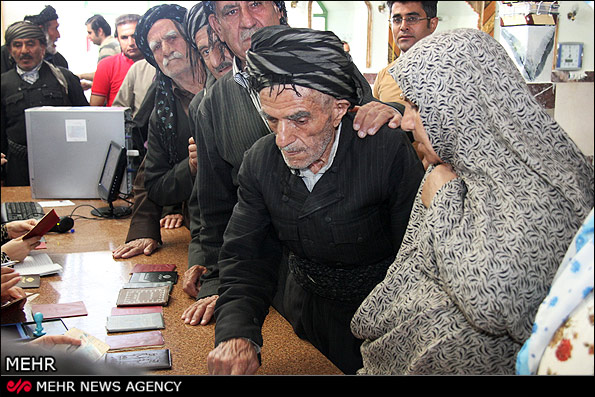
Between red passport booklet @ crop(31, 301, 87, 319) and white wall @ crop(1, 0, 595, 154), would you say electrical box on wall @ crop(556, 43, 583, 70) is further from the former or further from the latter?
red passport booklet @ crop(31, 301, 87, 319)

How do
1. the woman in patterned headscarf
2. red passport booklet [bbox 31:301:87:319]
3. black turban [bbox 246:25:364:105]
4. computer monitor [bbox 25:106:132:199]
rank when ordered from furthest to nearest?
1. computer monitor [bbox 25:106:132:199]
2. red passport booklet [bbox 31:301:87:319]
3. black turban [bbox 246:25:364:105]
4. the woman in patterned headscarf

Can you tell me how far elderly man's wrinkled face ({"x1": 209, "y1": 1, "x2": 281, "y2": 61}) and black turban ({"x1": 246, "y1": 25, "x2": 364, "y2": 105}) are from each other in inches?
8.4

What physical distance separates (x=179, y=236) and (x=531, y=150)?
1.30 metres

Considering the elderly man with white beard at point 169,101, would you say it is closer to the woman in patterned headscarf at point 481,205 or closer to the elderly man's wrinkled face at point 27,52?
the elderly man's wrinkled face at point 27,52

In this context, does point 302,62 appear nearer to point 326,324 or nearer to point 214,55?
point 214,55

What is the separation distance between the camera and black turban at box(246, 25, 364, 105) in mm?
1235

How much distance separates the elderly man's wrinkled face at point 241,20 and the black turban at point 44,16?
39 centimetres

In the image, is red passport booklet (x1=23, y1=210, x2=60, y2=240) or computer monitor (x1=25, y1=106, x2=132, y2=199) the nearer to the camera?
red passport booklet (x1=23, y1=210, x2=60, y2=240)

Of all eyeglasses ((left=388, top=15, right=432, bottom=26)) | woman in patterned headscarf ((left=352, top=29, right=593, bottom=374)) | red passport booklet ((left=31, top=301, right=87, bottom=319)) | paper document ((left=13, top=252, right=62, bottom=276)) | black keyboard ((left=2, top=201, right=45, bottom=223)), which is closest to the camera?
woman in patterned headscarf ((left=352, top=29, right=593, bottom=374))

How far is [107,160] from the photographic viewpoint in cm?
253

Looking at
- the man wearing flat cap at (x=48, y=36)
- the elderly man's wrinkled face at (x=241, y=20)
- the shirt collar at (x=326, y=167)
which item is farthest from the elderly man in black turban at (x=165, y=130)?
the shirt collar at (x=326, y=167)
